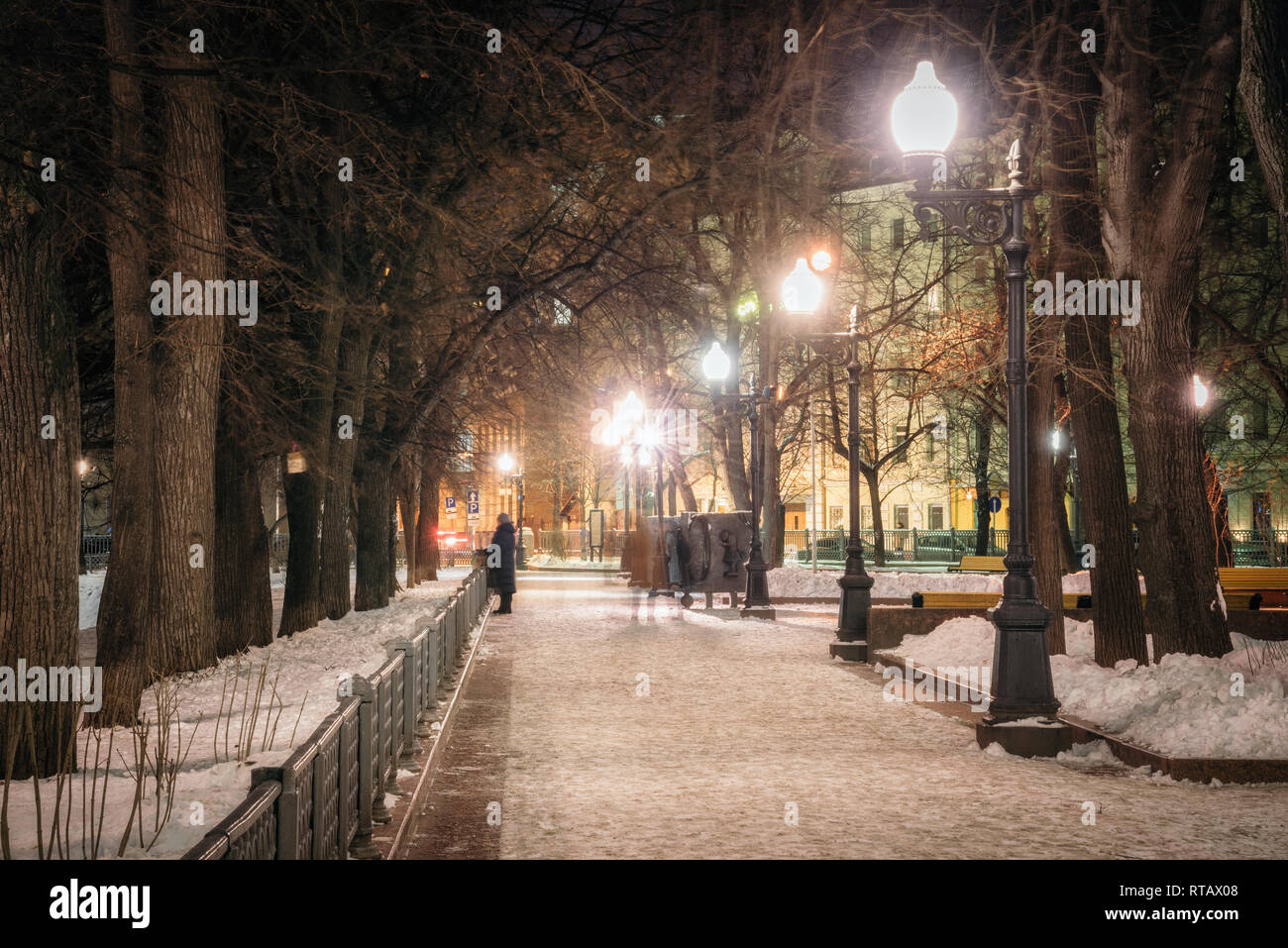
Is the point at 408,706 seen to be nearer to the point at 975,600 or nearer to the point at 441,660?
the point at 441,660

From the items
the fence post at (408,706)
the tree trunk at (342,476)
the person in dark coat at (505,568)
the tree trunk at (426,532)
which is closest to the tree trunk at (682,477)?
the tree trunk at (426,532)

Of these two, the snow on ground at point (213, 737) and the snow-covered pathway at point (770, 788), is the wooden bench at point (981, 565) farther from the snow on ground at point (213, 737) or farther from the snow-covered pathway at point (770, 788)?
the snow on ground at point (213, 737)

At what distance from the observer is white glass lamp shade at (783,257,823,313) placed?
20.2 metres

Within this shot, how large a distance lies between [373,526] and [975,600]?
1173 centimetres

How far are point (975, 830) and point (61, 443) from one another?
661cm

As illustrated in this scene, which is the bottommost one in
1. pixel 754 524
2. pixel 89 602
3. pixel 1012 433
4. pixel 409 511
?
pixel 89 602

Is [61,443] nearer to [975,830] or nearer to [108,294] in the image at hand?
[975,830]

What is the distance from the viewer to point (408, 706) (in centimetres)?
979

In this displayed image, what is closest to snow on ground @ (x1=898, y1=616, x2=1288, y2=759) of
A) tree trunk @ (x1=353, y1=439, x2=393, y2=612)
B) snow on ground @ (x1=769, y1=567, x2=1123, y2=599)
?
tree trunk @ (x1=353, y1=439, x2=393, y2=612)

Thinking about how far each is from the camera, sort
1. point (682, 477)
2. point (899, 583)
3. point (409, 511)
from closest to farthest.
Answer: point (899, 583)
point (409, 511)
point (682, 477)

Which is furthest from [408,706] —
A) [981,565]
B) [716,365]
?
[981,565]

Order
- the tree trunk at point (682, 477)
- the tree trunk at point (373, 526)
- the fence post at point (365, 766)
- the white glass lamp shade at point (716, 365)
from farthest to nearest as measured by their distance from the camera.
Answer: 1. the tree trunk at point (682, 477)
2. the white glass lamp shade at point (716, 365)
3. the tree trunk at point (373, 526)
4. the fence post at point (365, 766)

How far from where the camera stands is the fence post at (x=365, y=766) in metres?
6.82

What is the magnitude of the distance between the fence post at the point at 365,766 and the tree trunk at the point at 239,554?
10.8m
